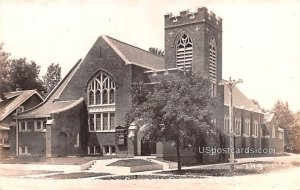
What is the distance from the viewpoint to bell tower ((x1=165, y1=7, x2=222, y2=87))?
1191 inches

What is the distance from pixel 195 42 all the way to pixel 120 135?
298 inches

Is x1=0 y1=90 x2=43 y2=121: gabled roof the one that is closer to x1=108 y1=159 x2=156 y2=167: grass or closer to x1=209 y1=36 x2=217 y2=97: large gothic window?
x1=108 y1=159 x2=156 y2=167: grass

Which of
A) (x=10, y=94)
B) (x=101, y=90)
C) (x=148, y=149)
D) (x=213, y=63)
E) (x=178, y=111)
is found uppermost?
(x=213, y=63)

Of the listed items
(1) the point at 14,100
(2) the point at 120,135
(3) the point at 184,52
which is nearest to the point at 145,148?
(2) the point at 120,135

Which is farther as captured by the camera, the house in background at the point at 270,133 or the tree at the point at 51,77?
the house in background at the point at 270,133

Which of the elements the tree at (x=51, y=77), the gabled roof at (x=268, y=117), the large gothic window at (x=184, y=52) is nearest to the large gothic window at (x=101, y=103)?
the tree at (x=51, y=77)

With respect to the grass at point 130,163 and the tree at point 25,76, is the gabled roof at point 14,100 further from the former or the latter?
the grass at point 130,163

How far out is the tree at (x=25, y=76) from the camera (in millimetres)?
35469

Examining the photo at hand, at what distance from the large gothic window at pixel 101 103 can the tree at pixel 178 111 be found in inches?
284

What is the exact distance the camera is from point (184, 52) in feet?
102

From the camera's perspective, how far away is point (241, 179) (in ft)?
62.1

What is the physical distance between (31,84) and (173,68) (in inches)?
610

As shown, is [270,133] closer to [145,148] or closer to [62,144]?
[145,148]

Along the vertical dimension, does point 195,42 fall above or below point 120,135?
above
